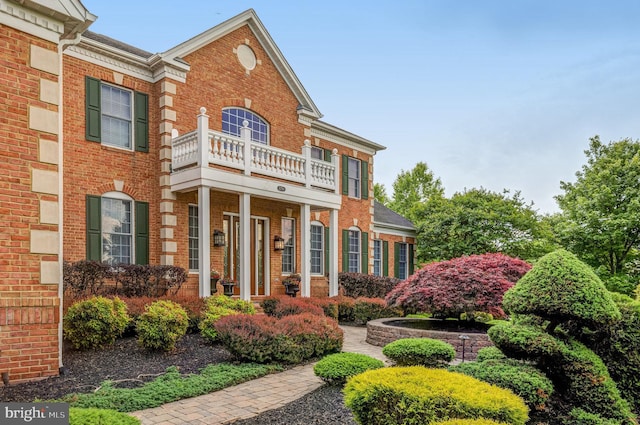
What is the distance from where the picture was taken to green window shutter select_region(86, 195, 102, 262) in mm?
10719

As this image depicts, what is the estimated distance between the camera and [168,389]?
5.50 m

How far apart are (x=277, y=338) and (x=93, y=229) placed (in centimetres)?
624

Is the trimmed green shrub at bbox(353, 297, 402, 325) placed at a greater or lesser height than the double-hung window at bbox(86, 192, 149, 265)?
lesser

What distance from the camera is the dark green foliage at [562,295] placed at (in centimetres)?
476

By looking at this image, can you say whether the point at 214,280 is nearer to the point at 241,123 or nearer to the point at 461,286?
the point at 241,123

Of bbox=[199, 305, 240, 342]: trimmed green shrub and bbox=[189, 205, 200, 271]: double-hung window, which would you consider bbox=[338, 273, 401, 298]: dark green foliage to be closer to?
bbox=[189, 205, 200, 271]: double-hung window

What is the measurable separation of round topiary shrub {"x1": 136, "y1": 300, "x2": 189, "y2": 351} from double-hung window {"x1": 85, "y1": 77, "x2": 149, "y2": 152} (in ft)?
19.1

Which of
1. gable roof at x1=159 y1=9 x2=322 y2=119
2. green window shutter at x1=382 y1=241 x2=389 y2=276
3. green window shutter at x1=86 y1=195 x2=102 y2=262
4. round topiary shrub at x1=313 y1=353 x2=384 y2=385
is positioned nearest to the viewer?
round topiary shrub at x1=313 y1=353 x2=384 y2=385

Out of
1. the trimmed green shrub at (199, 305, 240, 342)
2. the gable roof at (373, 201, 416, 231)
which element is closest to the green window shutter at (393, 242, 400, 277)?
the gable roof at (373, 201, 416, 231)

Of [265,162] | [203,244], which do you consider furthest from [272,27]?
[203,244]

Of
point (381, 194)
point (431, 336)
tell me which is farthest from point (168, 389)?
point (381, 194)

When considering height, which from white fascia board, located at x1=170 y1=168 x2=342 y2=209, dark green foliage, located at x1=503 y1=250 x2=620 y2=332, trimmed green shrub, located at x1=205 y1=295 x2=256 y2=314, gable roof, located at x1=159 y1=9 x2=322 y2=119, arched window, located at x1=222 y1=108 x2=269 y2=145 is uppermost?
gable roof, located at x1=159 y1=9 x2=322 y2=119

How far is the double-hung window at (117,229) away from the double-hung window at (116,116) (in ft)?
4.76

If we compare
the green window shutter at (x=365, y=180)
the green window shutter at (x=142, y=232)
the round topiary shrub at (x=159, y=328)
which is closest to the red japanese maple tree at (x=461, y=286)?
the round topiary shrub at (x=159, y=328)
